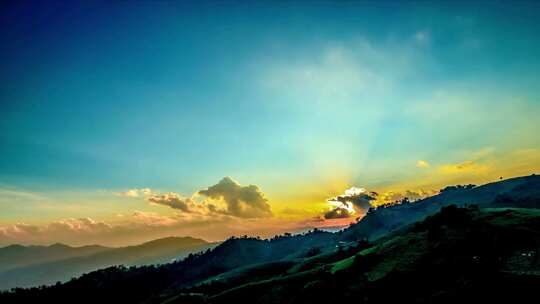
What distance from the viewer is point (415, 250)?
7794 centimetres

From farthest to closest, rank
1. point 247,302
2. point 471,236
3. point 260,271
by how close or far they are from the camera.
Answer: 1. point 260,271
2. point 247,302
3. point 471,236

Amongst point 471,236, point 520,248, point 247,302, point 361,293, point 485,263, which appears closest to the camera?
point 485,263

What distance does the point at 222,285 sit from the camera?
170 meters

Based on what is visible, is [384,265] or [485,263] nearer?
[485,263]

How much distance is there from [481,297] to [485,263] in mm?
12980

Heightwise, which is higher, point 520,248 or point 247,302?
point 520,248

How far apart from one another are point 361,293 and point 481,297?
85.4 ft

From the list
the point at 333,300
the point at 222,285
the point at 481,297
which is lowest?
the point at 222,285

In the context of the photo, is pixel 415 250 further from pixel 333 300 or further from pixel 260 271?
pixel 260 271

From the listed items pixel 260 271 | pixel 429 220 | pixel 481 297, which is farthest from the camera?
pixel 260 271

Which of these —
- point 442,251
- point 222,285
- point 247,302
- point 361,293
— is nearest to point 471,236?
point 442,251

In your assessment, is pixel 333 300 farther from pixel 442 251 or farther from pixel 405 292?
pixel 442 251

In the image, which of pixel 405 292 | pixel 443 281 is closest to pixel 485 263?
pixel 443 281

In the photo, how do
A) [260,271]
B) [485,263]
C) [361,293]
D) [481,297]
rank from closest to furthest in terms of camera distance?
1. [481,297]
2. [485,263]
3. [361,293]
4. [260,271]
